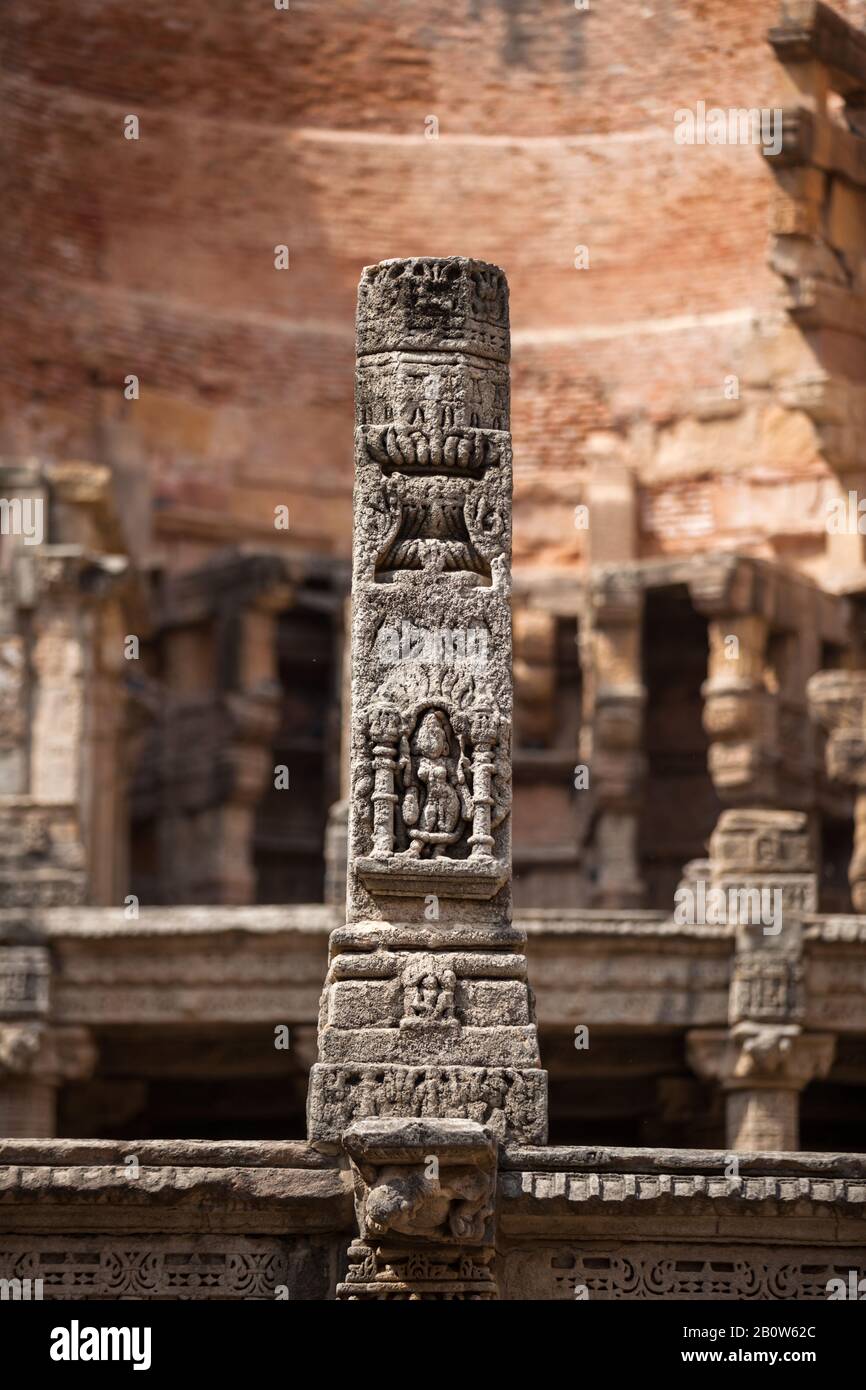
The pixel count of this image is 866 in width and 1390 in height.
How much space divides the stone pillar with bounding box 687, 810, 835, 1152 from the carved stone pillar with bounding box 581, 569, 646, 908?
4868 mm

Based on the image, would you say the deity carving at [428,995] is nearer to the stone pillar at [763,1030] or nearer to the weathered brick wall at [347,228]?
the stone pillar at [763,1030]

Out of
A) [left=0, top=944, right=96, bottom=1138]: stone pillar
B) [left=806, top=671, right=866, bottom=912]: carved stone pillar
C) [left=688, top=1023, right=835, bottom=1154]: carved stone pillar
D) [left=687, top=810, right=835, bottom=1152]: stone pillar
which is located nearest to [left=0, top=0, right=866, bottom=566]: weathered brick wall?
[left=806, top=671, right=866, bottom=912]: carved stone pillar

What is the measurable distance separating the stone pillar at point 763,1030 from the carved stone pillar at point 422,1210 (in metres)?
6.99

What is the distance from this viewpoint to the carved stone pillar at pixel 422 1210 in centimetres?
1055

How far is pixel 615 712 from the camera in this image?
23344 millimetres

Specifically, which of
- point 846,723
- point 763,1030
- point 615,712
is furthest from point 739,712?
point 763,1030

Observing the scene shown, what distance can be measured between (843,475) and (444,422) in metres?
12.3

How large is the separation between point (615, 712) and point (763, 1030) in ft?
19.5

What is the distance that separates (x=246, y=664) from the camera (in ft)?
79.7

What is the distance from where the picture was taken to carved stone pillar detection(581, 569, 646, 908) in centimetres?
2306

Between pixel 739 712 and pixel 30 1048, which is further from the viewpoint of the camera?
pixel 739 712

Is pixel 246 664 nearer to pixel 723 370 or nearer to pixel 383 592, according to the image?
pixel 723 370

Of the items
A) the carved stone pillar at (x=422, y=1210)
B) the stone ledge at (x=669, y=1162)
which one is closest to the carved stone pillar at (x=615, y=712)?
the stone ledge at (x=669, y=1162)

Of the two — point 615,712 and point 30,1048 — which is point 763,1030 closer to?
point 30,1048
